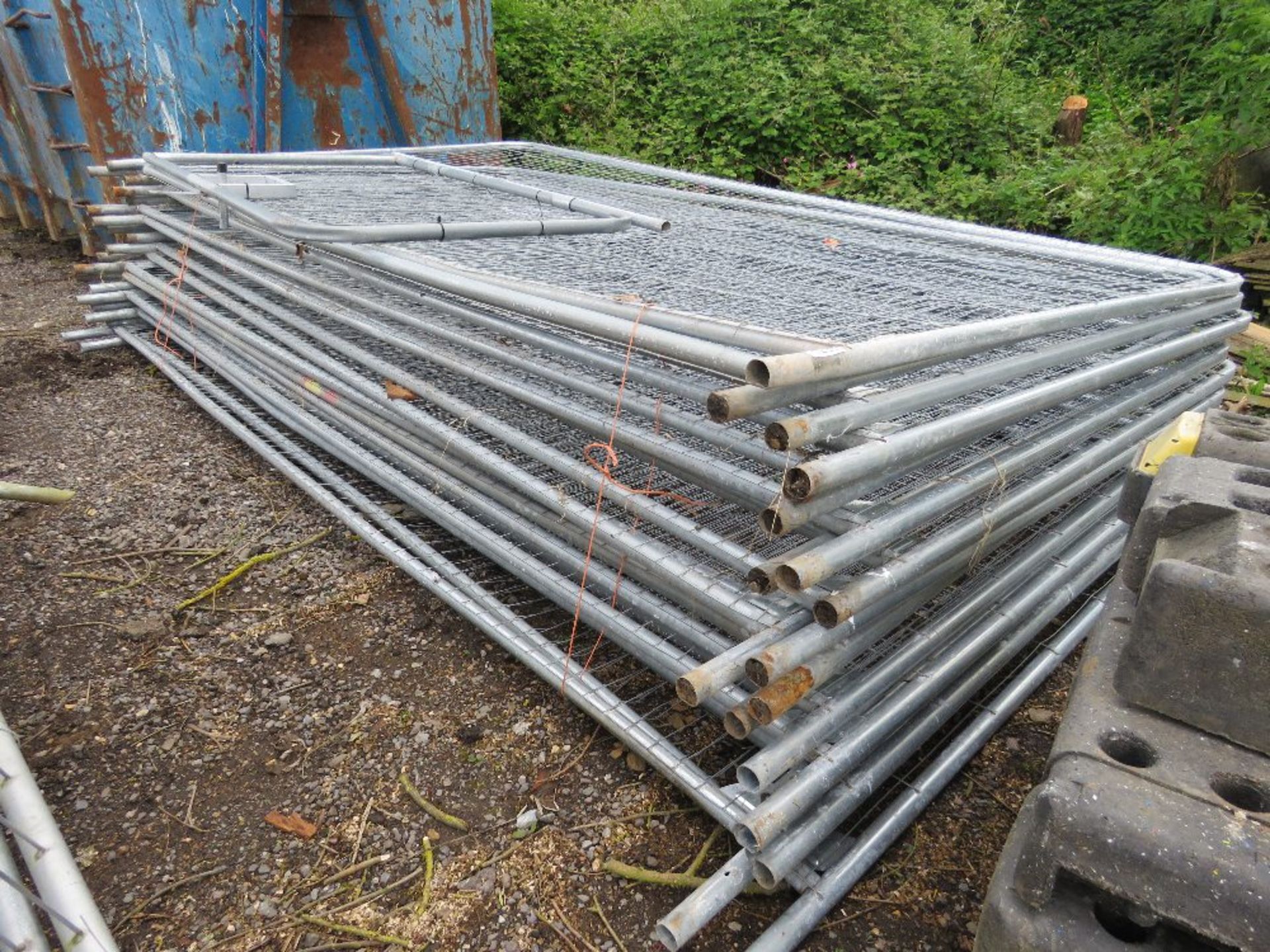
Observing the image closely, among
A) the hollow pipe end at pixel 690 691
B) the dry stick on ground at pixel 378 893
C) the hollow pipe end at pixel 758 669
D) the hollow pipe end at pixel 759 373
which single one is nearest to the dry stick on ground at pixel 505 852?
the dry stick on ground at pixel 378 893

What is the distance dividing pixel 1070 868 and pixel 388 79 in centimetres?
674

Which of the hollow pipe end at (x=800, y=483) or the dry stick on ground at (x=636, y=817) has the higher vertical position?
the hollow pipe end at (x=800, y=483)

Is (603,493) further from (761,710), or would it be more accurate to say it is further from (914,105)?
(914,105)

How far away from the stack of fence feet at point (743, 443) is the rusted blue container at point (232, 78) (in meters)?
1.80

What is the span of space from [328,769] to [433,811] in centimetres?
36

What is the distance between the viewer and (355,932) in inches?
72.7

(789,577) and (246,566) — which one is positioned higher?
(789,577)

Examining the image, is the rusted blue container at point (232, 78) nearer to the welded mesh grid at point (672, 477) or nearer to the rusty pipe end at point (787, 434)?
the welded mesh grid at point (672, 477)

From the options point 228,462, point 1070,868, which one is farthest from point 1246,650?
point 228,462

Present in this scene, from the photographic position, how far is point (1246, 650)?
106cm

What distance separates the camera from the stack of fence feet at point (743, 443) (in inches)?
70.7

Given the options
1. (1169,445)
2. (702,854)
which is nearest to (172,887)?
(702,854)

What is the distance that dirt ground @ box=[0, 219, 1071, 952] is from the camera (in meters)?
1.89

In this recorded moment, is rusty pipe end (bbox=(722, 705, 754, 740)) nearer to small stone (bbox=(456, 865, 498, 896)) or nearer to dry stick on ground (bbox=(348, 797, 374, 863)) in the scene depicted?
small stone (bbox=(456, 865, 498, 896))
